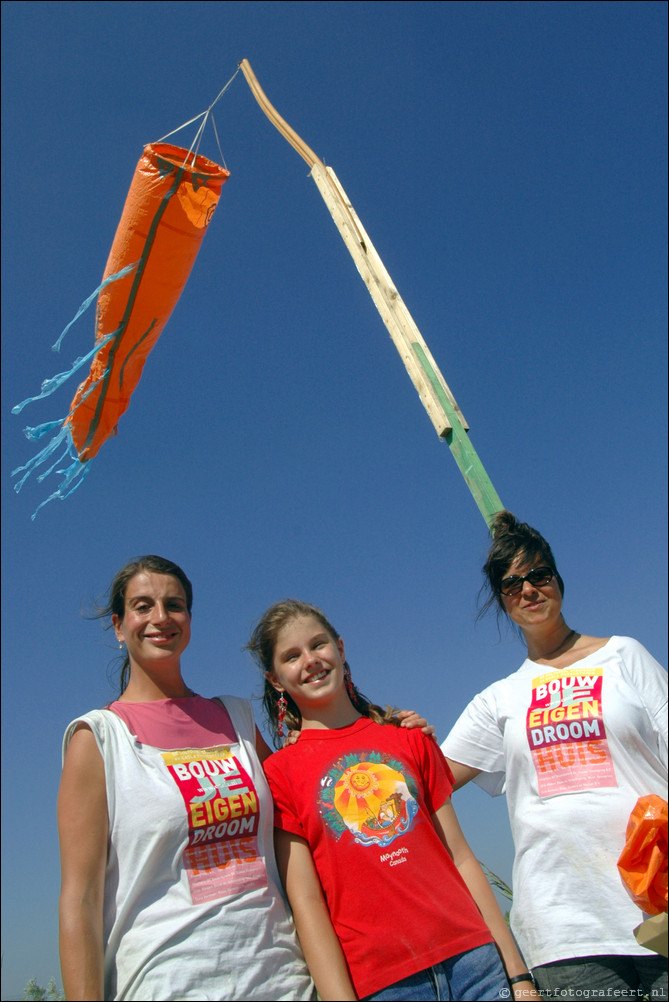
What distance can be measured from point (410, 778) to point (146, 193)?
2.57 metres

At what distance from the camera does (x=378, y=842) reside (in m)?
2.07

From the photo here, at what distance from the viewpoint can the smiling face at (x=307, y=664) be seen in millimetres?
2395

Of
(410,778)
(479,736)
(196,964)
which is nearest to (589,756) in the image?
(479,736)

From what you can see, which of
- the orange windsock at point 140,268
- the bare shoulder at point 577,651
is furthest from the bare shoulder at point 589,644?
the orange windsock at point 140,268

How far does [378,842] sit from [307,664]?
596mm

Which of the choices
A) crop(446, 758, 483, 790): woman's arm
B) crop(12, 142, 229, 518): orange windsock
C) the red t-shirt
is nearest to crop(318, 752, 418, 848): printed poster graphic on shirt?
the red t-shirt

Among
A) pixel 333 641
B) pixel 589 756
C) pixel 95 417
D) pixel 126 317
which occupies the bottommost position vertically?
pixel 589 756

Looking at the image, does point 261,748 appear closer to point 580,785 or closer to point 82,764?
point 82,764

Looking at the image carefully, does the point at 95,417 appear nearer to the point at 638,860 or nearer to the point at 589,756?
the point at 589,756

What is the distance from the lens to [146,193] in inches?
122

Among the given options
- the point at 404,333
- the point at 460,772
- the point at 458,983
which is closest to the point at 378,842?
the point at 458,983

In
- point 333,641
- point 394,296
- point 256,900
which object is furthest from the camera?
point 394,296

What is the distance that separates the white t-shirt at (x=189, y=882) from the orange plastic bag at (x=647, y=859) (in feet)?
3.16

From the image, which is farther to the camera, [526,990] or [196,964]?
[526,990]
